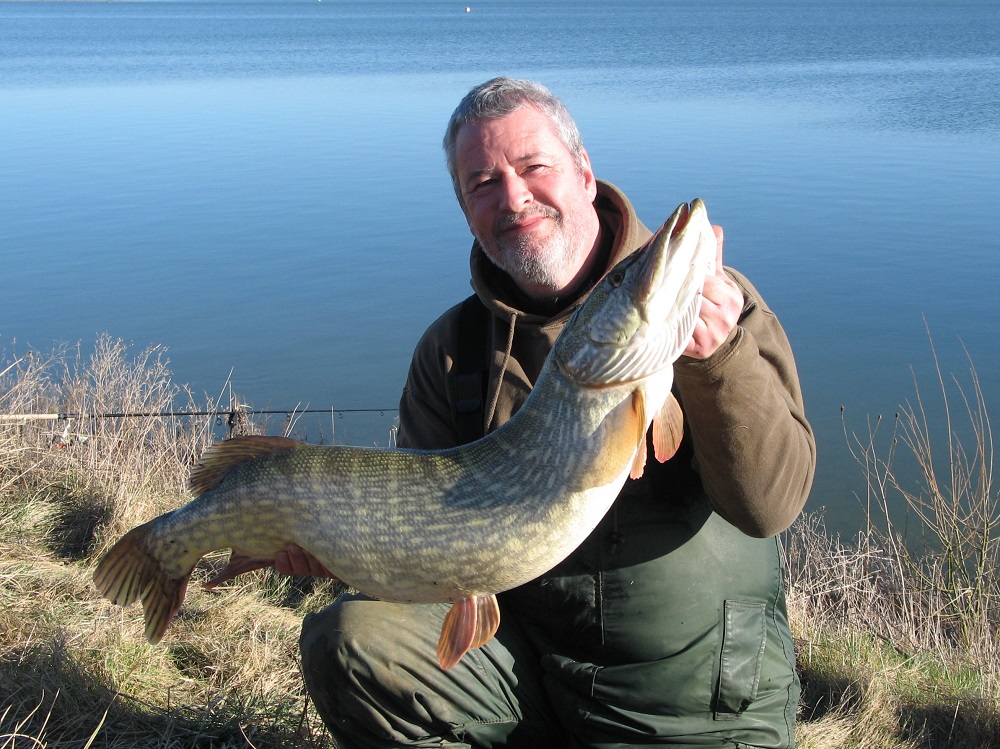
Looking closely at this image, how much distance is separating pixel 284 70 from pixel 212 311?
25354 mm

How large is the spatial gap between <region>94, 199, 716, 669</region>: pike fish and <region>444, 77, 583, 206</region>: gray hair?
1237mm

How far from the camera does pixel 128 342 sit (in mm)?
9289

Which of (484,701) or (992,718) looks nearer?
(484,701)

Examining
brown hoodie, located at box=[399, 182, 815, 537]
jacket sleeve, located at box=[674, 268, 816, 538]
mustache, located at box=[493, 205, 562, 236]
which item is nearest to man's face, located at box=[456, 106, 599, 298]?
mustache, located at box=[493, 205, 562, 236]

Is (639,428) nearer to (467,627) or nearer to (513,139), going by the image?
(467,627)

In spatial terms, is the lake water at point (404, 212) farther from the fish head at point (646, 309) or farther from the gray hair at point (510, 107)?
the fish head at point (646, 309)

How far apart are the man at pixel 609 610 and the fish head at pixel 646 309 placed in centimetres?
28

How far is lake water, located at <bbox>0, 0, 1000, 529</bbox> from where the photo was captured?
8.69m

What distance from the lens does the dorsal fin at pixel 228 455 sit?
264 cm

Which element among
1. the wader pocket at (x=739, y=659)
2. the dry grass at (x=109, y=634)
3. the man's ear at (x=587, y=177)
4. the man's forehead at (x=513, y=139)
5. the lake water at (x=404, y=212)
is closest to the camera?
the wader pocket at (x=739, y=659)

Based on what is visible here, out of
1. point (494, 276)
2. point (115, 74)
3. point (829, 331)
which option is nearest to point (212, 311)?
point (829, 331)

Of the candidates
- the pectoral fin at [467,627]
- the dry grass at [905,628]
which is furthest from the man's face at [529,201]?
the dry grass at [905,628]

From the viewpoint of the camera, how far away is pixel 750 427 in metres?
2.46

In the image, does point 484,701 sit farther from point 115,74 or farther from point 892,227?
point 115,74
